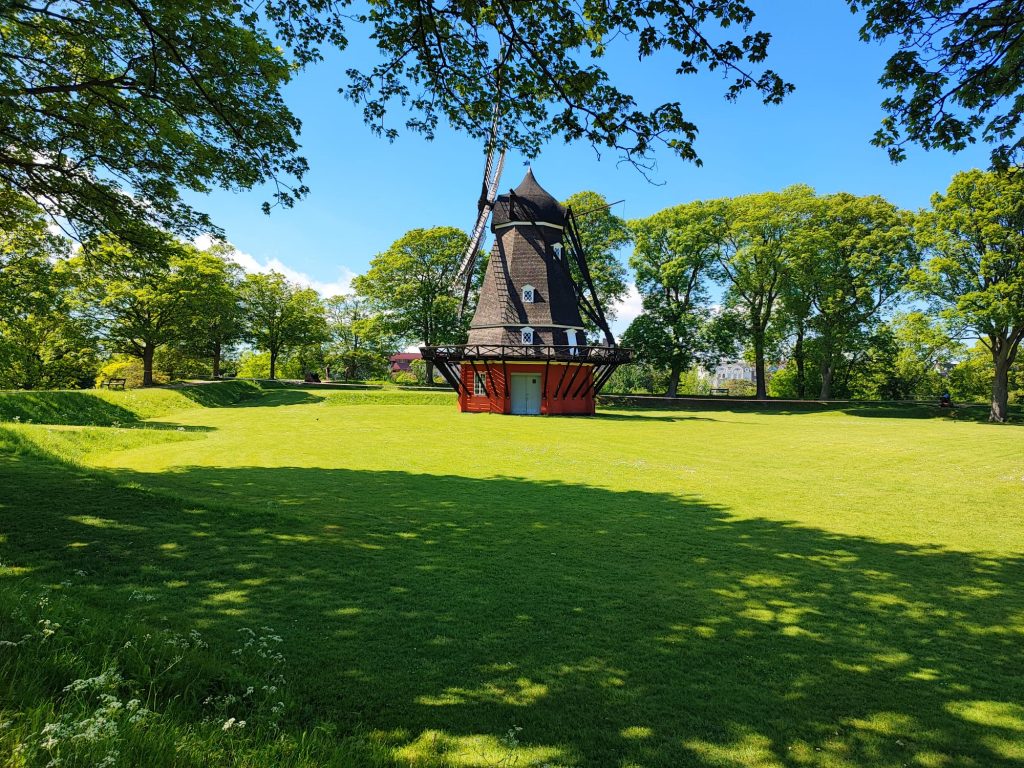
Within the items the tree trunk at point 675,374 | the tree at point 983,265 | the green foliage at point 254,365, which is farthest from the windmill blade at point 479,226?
the green foliage at point 254,365

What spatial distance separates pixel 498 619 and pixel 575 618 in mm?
773

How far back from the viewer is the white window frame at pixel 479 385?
32.3 meters

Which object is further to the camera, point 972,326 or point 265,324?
point 265,324

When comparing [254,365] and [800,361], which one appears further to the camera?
[254,365]

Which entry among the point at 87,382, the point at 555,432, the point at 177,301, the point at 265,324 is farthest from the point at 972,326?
the point at 87,382

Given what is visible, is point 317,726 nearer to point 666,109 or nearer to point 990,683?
point 990,683

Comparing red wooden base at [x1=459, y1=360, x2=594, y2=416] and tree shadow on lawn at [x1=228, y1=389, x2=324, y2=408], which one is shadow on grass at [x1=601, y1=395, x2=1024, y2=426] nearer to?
red wooden base at [x1=459, y1=360, x2=594, y2=416]

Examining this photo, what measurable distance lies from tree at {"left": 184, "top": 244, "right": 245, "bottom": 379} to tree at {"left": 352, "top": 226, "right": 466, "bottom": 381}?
1249cm

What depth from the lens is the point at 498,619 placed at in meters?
5.03

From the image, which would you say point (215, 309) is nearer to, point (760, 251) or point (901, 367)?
point (760, 251)

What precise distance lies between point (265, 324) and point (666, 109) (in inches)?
2172

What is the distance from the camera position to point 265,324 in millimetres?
54094

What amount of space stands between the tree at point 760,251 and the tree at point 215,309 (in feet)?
135

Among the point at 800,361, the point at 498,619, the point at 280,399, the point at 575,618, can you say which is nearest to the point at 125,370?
the point at 280,399
